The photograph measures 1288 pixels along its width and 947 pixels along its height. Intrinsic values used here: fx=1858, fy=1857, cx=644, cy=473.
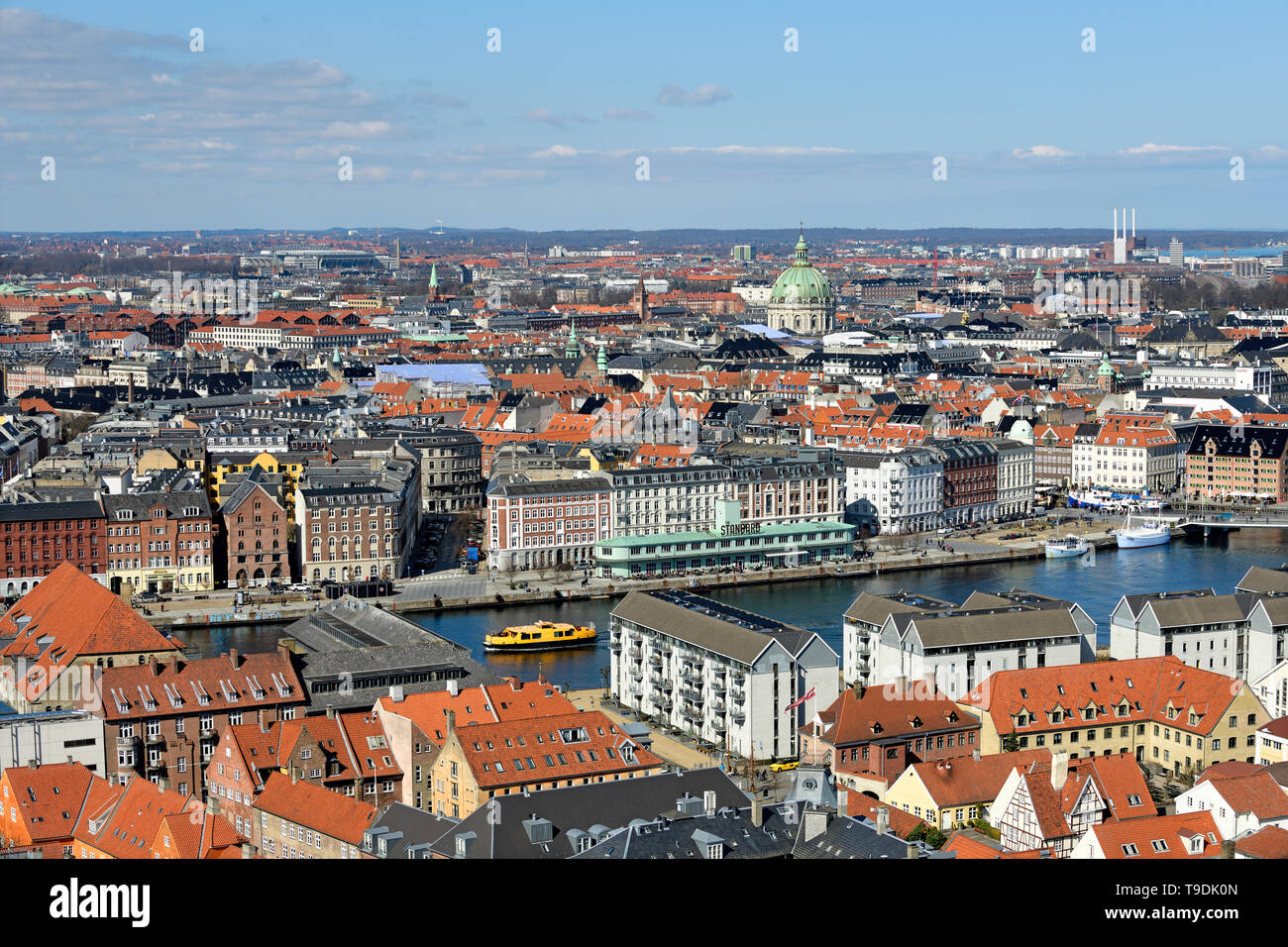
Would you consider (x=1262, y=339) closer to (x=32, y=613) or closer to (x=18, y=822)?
(x=32, y=613)

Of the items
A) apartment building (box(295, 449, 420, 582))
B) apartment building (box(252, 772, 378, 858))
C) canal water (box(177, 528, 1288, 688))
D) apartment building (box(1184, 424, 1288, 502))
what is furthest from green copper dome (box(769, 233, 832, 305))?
apartment building (box(252, 772, 378, 858))

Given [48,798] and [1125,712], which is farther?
[1125,712]

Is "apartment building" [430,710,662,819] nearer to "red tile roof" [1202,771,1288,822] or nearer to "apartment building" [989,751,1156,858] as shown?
"apartment building" [989,751,1156,858]

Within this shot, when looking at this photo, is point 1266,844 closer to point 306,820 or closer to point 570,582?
point 306,820

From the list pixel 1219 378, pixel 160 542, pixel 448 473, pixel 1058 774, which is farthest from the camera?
pixel 1219 378

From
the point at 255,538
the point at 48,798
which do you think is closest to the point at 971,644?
the point at 48,798

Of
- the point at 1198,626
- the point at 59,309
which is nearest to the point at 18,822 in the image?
the point at 1198,626

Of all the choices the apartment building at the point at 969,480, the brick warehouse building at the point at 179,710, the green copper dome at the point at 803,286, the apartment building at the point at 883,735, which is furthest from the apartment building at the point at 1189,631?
the green copper dome at the point at 803,286
